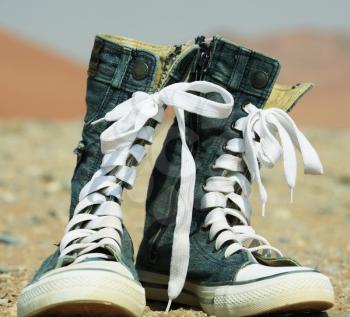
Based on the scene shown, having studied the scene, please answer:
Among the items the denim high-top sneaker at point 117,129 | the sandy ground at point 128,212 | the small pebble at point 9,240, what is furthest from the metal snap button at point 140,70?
the small pebble at point 9,240

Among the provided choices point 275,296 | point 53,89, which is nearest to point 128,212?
point 275,296

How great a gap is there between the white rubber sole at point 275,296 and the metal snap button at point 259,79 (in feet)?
2.35

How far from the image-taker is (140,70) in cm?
254

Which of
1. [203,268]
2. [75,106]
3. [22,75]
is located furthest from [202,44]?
[22,75]

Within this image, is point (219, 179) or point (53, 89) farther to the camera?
point (53, 89)

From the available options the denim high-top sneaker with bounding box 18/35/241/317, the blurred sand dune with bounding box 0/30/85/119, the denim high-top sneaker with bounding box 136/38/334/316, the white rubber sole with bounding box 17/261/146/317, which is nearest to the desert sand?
the denim high-top sneaker with bounding box 136/38/334/316

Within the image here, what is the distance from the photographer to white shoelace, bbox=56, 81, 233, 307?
2.40m

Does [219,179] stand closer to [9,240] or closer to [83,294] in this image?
[83,294]

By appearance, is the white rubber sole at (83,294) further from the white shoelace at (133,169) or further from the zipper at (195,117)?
the zipper at (195,117)

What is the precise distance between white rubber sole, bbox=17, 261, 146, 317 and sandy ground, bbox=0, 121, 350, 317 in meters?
0.36

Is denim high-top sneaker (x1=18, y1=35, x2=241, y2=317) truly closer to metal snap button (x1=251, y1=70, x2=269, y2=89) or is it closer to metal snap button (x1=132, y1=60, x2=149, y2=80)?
metal snap button (x1=132, y1=60, x2=149, y2=80)

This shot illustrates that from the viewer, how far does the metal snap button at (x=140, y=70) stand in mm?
2533

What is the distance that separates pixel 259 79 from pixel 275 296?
804mm

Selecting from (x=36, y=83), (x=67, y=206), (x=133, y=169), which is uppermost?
(x=133, y=169)
